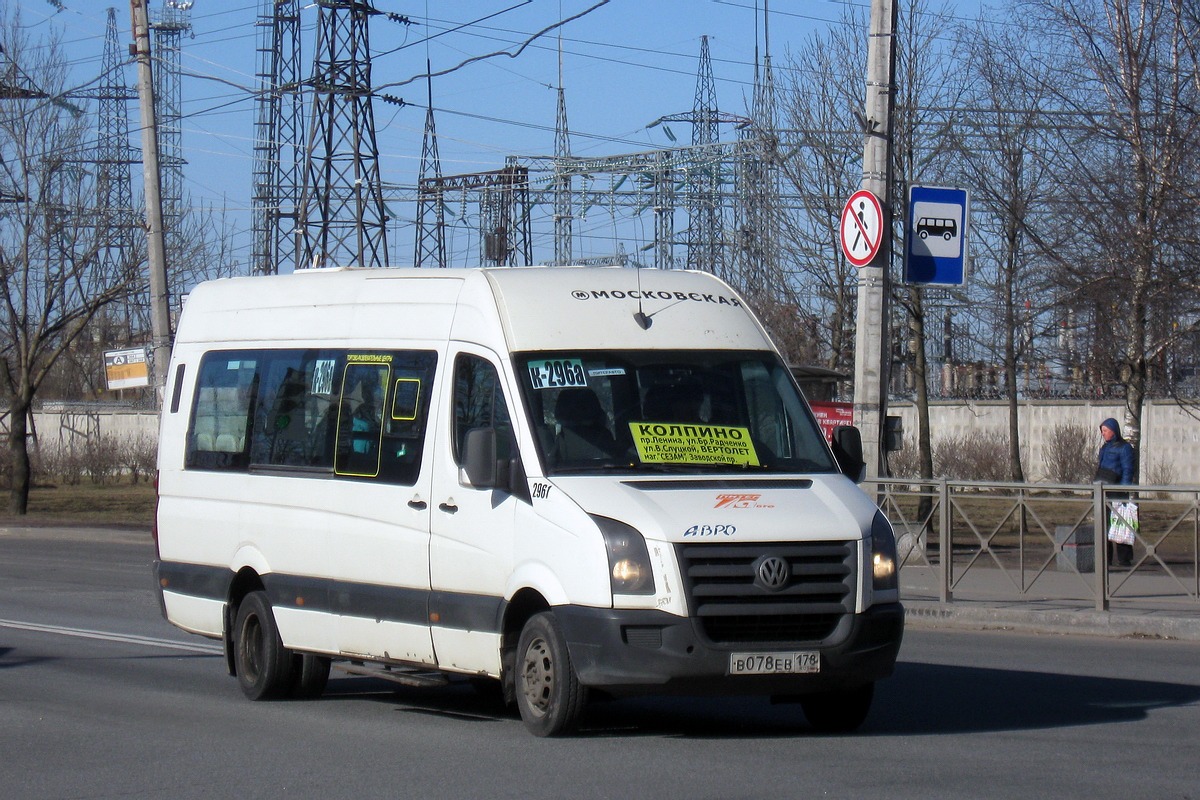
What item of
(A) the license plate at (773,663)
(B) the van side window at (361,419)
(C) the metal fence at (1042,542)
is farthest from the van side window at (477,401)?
(C) the metal fence at (1042,542)

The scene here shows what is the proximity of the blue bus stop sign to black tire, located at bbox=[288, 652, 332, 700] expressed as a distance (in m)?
8.38

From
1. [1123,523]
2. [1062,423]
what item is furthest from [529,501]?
[1062,423]

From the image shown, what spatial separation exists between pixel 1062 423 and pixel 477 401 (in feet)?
101

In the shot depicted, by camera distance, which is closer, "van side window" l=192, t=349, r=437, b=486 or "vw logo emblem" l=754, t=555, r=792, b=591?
"vw logo emblem" l=754, t=555, r=792, b=591

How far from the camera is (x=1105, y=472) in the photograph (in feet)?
62.8

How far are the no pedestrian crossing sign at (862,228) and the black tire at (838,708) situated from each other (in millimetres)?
8225

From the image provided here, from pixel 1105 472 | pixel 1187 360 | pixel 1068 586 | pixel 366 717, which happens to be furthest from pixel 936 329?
pixel 366 717

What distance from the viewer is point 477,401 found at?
8.52 meters

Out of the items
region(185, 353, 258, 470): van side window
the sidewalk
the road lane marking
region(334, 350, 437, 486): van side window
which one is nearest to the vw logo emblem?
region(334, 350, 437, 486): van side window

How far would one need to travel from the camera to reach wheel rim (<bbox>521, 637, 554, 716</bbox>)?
7.81m

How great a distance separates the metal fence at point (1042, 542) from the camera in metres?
14.4

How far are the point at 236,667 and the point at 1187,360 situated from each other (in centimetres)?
1759

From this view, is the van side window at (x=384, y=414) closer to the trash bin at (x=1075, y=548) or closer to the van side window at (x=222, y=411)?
the van side window at (x=222, y=411)

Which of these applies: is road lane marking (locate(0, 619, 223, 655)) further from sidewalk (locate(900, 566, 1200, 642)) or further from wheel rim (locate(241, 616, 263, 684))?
sidewalk (locate(900, 566, 1200, 642))
